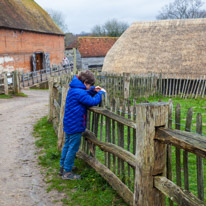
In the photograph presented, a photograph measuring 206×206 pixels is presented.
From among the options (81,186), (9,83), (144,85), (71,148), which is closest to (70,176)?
(81,186)

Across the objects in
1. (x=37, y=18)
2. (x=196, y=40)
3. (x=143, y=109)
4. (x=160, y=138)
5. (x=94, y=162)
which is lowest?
(x=94, y=162)

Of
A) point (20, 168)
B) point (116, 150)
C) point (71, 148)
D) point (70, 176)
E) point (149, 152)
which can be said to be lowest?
point (20, 168)

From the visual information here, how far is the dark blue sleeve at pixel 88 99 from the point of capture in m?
3.65

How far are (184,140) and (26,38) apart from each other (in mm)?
23106

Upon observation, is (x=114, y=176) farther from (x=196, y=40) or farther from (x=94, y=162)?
(x=196, y=40)

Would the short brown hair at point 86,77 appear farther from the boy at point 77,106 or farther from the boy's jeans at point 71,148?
the boy's jeans at point 71,148

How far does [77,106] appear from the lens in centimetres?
374

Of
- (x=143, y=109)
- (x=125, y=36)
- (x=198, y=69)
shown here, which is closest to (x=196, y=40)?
(x=198, y=69)

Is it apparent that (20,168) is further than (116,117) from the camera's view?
Yes

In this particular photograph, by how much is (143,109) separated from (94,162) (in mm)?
1918

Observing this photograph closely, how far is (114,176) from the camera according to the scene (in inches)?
136

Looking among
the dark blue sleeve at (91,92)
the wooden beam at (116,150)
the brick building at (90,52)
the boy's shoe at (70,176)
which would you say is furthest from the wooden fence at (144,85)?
the brick building at (90,52)

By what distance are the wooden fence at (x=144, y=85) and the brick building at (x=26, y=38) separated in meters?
10.7

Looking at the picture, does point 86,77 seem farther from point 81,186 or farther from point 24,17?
point 24,17
